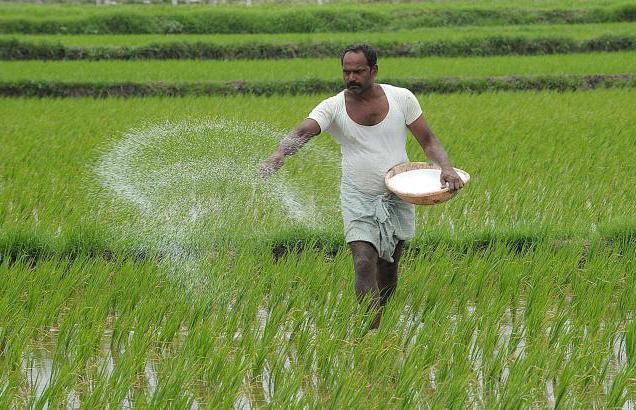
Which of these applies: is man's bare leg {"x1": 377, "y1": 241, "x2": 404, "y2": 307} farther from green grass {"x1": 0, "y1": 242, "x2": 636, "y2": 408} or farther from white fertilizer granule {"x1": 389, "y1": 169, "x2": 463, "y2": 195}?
white fertilizer granule {"x1": 389, "y1": 169, "x2": 463, "y2": 195}

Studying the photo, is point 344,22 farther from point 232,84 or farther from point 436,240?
point 436,240

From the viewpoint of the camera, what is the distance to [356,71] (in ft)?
12.1

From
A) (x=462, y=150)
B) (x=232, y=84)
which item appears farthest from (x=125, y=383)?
(x=232, y=84)

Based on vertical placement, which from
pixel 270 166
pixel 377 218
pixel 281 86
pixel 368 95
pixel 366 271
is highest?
pixel 368 95

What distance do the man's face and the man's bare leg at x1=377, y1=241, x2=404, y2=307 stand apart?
72cm

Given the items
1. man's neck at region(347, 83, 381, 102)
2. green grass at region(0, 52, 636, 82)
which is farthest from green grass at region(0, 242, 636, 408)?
green grass at region(0, 52, 636, 82)

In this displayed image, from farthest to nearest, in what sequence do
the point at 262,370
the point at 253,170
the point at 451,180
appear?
the point at 253,170 < the point at 451,180 < the point at 262,370

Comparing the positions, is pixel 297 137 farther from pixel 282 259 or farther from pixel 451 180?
pixel 282 259

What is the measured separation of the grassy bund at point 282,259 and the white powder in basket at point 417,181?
456 millimetres

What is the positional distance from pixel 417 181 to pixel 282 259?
117cm

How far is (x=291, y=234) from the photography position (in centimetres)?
518

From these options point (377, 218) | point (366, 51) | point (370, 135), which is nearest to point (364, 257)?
point (377, 218)

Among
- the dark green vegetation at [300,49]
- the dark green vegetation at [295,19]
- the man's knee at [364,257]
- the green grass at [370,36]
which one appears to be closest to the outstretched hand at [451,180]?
the man's knee at [364,257]

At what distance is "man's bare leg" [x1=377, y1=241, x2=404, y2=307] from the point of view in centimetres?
407
